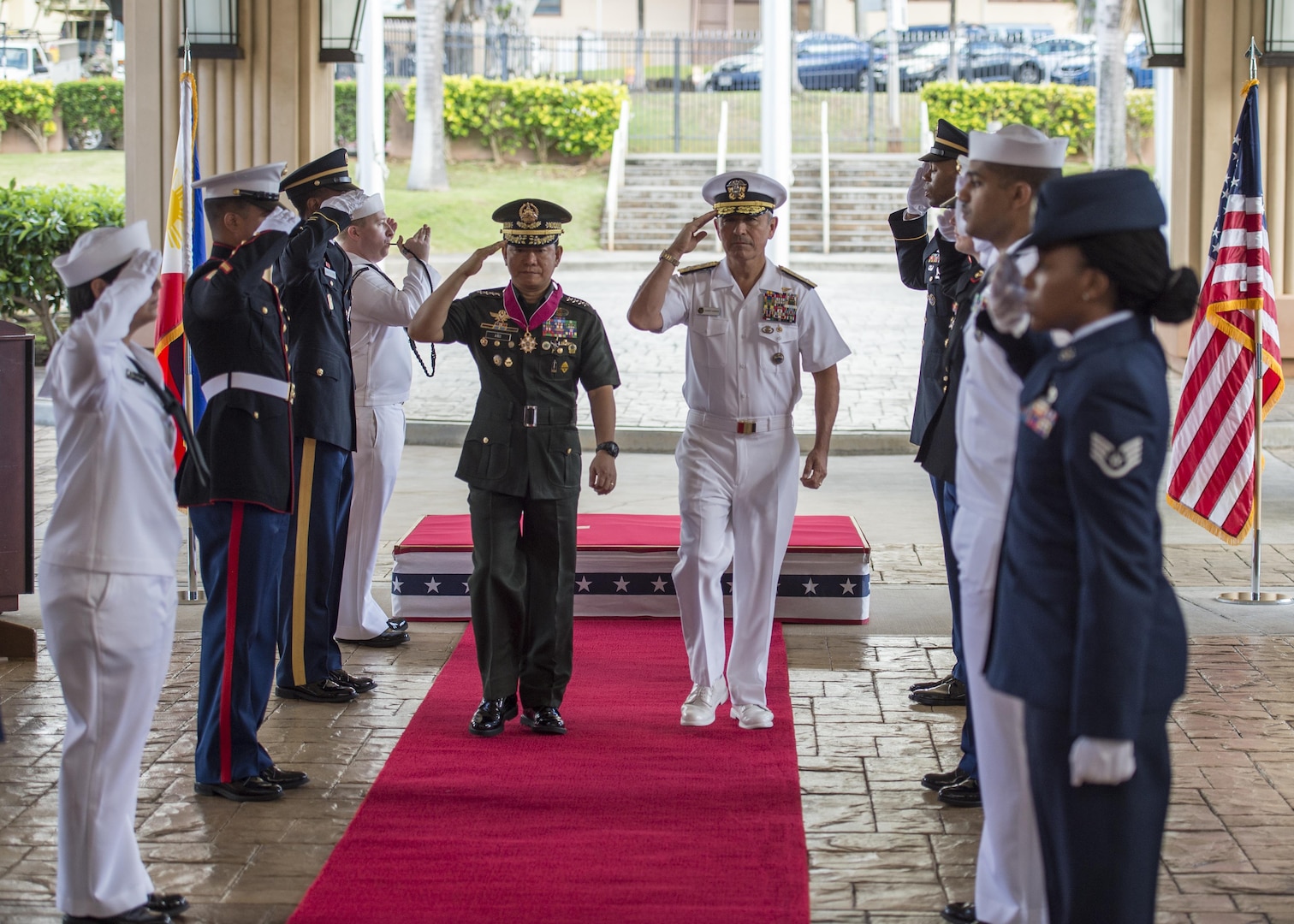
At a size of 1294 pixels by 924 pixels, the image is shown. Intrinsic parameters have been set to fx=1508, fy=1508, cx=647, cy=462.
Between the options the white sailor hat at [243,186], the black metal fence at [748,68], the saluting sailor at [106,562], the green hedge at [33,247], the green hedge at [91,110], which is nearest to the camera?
the saluting sailor at [106,562]

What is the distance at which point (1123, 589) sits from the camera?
8.40 feet

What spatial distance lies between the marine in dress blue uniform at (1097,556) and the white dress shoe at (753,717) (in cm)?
227

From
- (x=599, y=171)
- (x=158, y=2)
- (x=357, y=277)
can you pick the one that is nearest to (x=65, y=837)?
(x=357, y=277)

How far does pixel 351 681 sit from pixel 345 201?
1727mm

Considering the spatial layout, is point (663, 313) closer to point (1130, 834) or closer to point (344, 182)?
point (344, 182)

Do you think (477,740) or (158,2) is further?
(158,2)

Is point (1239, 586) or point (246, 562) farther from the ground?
point (246, 562)

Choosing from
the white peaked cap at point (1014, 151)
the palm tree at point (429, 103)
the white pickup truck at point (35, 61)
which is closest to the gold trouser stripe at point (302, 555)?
the white peaked cap at point (1014, 151)

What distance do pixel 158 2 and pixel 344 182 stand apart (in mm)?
4822

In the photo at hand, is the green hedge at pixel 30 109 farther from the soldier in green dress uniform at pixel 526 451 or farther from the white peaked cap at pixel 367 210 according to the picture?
the soldier in green dress uniform at pixel 526 451

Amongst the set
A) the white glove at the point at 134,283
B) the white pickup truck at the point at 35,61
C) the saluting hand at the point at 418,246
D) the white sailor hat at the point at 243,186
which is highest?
the white pickup truck at the point at 35,61

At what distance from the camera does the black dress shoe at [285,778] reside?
446 cm

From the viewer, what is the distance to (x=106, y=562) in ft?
11.0

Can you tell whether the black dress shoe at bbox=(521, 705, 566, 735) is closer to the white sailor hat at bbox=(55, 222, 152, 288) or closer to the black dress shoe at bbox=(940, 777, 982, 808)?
the black dress shoe at bbox=(940, 777, 982, 808)
